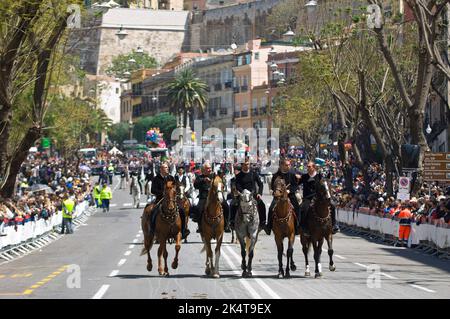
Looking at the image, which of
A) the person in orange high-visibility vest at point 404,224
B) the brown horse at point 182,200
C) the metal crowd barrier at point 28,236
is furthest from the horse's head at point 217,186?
the person in orange high-visibility vest at point 404,224

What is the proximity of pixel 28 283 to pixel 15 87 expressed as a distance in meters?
15.5

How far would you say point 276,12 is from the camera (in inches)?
7387

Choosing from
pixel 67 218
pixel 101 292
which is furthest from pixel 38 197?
pixel 101 292

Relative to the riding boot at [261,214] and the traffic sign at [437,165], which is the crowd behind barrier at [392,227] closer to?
the traffic sign at [437,165]

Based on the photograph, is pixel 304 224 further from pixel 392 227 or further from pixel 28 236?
pixel 28 236

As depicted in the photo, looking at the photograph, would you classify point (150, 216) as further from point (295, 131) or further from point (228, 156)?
point (295, 131)

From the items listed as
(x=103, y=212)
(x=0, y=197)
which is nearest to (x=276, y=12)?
(x=103, y=212)

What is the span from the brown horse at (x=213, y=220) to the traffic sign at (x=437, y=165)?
708 inches

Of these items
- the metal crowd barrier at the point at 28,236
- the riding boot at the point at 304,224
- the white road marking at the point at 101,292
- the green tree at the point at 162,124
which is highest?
the green tree at the point at 162,124

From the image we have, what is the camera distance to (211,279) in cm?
2909

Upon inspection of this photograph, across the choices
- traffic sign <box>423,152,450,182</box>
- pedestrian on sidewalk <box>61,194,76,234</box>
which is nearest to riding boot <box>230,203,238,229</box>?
traffic sign <box>423,152,450,182</box>

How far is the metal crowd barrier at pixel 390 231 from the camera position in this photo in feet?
131

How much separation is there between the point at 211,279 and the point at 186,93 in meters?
132

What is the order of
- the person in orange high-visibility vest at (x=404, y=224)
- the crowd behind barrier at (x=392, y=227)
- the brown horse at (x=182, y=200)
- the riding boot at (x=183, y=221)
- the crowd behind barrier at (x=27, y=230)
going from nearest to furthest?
1. the brown horse at (x=182, y=200)
2. the riding boot at (x=183, y=221)
3. the crowd behind barrier at (x=392, y=227)
4. the crowd behind barrier at (x=27, y=230)
5. the person in orange high-visibility vest at (x=404, y=224)
